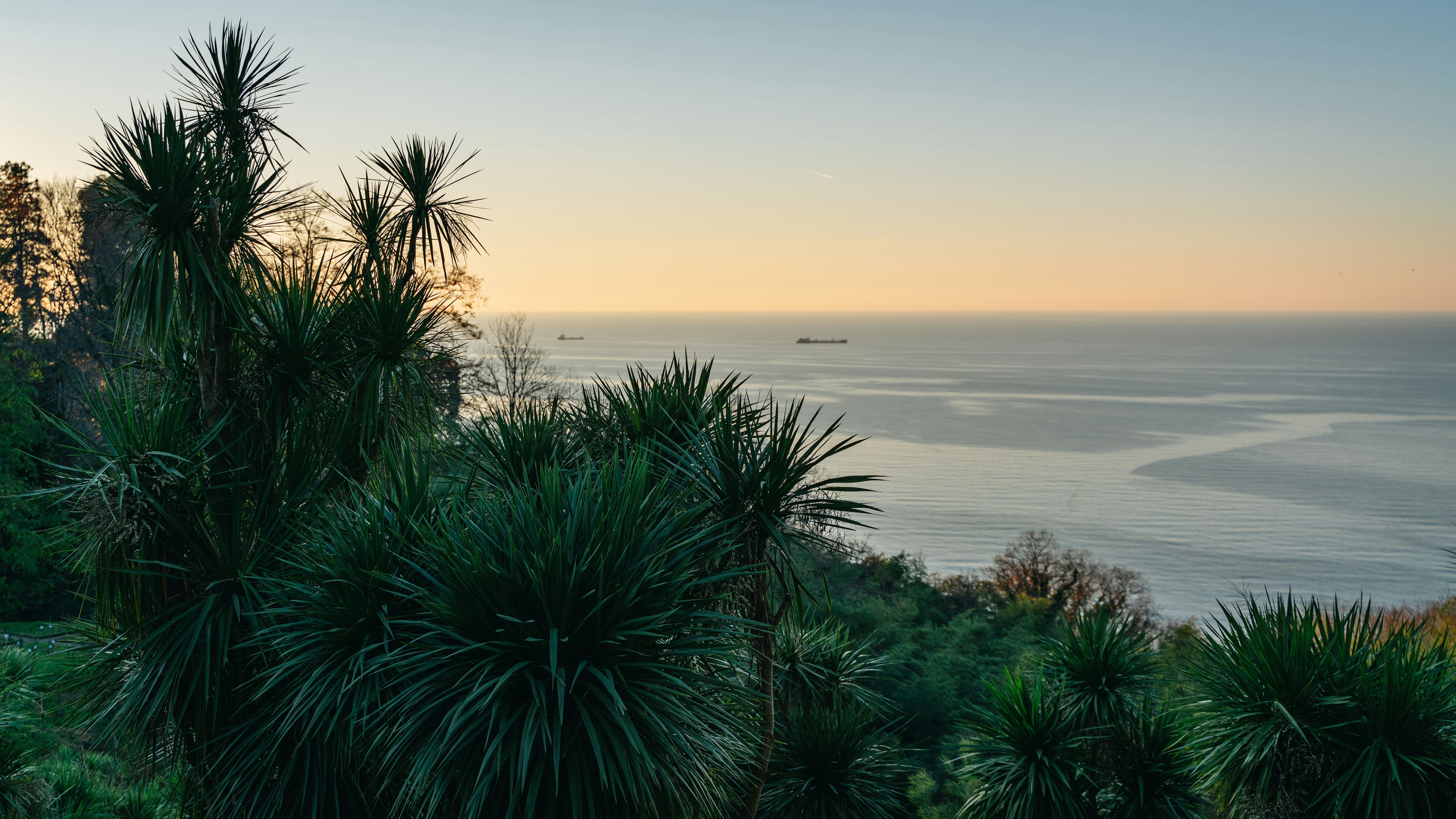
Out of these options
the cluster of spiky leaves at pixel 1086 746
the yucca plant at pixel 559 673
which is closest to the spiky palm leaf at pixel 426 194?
the yucca plant at pixel 559 673

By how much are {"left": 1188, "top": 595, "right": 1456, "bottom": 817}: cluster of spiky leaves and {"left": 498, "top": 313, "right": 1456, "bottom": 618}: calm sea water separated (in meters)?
5.88

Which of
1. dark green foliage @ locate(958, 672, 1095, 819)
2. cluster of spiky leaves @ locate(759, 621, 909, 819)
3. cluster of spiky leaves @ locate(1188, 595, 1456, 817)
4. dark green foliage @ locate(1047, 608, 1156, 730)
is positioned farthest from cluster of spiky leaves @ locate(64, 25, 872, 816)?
dark green foliage @ locate(1047, 608, 1156, 730)

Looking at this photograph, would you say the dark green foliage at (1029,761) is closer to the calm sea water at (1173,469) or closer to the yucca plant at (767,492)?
the yucca plant at (767,492)

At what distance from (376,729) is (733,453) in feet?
9.87

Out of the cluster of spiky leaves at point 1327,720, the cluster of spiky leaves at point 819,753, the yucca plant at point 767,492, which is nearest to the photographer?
the yucca plant at point 767,492

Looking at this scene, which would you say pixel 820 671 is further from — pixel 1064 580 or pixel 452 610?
pixel 1064 580

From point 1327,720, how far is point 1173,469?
66.3m

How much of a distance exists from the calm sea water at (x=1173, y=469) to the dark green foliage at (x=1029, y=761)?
569cm

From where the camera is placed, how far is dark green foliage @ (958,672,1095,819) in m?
9.60

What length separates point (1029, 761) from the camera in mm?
9867

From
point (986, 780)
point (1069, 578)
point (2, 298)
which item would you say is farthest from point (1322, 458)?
point (2, 298)

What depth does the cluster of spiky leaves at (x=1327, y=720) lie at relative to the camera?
7059 millimetres

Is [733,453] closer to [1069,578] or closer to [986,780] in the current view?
[986,780]

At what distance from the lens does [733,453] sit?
20.3 feet
